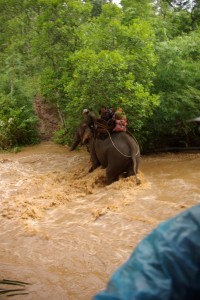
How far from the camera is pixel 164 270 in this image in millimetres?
994

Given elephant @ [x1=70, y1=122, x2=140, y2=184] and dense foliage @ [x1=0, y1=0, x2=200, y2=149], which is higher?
dense foliage @ [x1=0, y1=0, x2=200, y2=149]

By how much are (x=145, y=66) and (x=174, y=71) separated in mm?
1188

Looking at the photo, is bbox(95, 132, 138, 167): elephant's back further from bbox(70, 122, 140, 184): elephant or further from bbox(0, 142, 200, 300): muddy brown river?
bbox(0, 142, 200, 300): muddy brown river

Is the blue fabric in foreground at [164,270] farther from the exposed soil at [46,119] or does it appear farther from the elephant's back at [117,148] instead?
the exposed soil at [46,119]

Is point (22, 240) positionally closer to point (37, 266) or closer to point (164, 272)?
point (37, 266)

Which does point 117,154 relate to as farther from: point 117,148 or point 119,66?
point 119,66

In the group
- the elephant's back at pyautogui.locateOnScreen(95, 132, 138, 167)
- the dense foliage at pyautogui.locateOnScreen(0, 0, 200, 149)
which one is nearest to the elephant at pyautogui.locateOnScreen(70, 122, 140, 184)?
the elephant's back at pyautogui.locateOnScreen(95, 132, 138, 167)

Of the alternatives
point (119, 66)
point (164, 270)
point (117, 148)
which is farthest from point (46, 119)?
point (164, 270)

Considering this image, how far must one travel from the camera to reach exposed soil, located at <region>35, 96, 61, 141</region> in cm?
1515

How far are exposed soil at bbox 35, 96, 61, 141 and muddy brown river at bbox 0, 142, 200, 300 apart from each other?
505 centimetres

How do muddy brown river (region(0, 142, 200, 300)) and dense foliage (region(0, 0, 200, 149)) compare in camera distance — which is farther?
dense foliage (region(0, 0, 200, 149))

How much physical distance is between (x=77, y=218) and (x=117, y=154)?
7.02 ft

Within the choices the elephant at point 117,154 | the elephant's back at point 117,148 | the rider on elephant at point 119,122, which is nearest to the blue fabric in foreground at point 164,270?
the elephant at point 117,154

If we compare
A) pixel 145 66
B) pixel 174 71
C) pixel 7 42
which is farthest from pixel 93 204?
pixel 7 42
